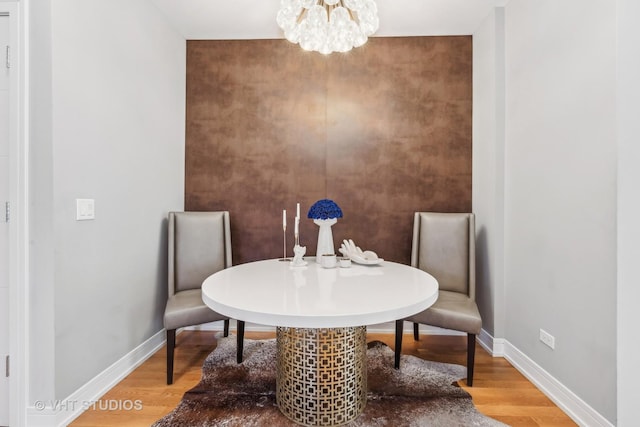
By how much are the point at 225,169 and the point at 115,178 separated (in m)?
1.00

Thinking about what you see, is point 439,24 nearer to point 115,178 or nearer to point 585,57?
point 585,57

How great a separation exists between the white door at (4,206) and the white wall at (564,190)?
2958 mm

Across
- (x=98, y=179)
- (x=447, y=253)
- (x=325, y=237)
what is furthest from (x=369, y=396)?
(x=98, y=179)

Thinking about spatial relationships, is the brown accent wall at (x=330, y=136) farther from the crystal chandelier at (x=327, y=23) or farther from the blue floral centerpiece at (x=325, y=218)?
the crystal chandelier at (x=327, y=23)

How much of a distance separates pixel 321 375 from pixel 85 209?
62.6 inches

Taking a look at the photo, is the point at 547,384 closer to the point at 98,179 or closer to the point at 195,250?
the point at 195,250

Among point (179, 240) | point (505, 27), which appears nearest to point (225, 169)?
point (179, 240)

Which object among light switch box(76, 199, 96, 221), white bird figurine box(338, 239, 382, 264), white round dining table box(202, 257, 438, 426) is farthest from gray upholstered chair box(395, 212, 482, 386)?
light switch box(76, 199, 96, 221)

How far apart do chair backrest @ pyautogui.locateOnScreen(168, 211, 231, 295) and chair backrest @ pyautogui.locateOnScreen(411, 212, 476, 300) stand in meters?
1.58

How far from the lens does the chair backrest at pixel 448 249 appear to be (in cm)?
248

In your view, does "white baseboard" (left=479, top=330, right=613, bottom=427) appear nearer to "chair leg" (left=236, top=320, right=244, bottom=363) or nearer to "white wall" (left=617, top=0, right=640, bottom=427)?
"white wall" (left=617, top=0, right=640, bottom=427)

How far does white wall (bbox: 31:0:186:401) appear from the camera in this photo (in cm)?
165

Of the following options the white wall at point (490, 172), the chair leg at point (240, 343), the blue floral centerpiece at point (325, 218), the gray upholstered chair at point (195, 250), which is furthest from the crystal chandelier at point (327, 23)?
the chair leg at point (240, 343)

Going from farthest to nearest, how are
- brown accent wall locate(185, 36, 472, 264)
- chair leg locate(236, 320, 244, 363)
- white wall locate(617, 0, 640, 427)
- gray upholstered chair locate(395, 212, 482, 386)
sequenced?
brown accent wall locate(185, 36, 472, 264), gray upholstered chair locate(395, 212, 482, 386), chair leg locate(236, 320, 244, 363), white wall locate(617, 0, 640, 427)
